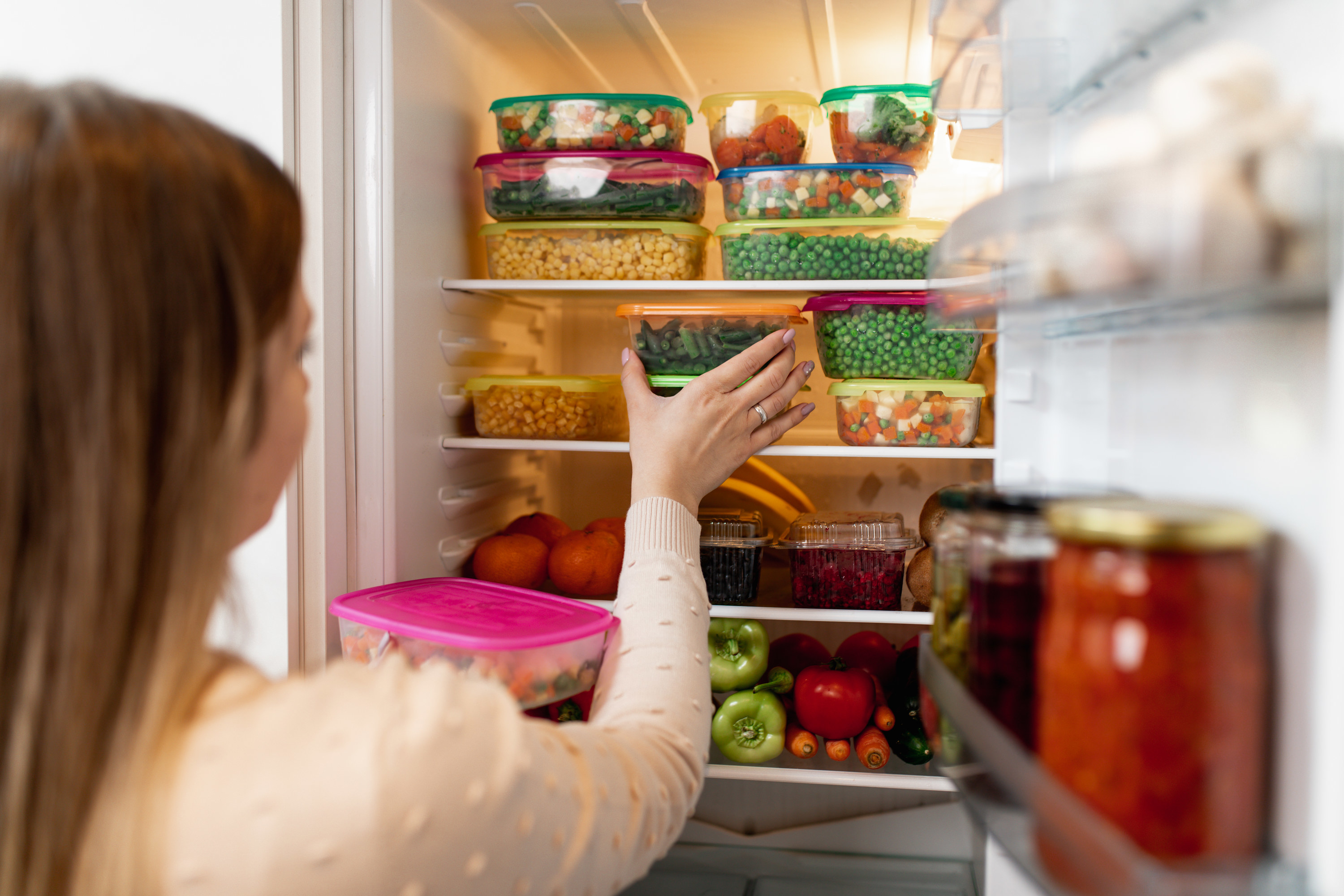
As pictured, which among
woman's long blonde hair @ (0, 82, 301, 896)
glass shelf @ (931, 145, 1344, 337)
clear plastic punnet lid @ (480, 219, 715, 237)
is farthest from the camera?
clear plastic punnet lid @ (480, 219, 715, 237)

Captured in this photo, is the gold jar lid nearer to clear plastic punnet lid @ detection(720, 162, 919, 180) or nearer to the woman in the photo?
the woman

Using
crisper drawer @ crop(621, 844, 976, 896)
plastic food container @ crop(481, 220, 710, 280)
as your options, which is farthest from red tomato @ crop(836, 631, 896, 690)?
plastic food container @ crop(481, 220, 710, 280)

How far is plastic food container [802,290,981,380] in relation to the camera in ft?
4.35

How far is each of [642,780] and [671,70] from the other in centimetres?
125

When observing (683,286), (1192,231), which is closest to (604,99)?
(683,286)

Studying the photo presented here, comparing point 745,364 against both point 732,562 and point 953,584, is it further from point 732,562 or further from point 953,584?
point 953,584

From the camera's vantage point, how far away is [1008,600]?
0.60 meters

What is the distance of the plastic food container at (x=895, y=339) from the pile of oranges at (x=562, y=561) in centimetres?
47

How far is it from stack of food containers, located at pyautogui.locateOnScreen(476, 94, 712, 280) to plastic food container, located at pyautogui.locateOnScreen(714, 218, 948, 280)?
10 cm

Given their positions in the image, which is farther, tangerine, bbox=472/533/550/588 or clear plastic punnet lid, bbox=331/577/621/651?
tangerine, bbox=472/533/550/588

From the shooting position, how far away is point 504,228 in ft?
4.69

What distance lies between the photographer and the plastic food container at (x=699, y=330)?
4.43 feet

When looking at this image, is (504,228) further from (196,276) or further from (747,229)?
(196,276)

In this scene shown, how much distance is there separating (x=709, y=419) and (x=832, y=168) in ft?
1.36
